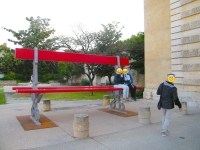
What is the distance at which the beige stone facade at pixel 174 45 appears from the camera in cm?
1032

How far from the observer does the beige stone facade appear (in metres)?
10.3

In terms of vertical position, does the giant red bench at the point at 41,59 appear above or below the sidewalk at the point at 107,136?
above

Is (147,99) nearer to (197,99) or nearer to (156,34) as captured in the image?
(197,99)

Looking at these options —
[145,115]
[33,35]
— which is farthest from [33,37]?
[145,115]

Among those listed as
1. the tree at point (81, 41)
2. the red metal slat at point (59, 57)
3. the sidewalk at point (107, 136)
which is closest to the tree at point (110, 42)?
the tree at point (81, 41)

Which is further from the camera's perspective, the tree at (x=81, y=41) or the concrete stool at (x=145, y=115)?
the tree at (x=81, y=41)

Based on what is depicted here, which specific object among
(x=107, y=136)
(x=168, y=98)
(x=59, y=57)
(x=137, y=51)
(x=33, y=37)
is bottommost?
(x=107, y=136)

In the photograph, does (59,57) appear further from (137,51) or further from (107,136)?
(137,51)

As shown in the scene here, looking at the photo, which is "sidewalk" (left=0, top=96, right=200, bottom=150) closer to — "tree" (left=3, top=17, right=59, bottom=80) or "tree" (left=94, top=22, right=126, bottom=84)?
"tree" (left=94, top=22, right=126, bottom=84)

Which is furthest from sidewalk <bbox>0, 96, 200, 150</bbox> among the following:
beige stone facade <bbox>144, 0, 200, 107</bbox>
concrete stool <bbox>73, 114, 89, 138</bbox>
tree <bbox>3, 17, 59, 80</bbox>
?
tree <bbox>3, 17, 59, 80</bbox>

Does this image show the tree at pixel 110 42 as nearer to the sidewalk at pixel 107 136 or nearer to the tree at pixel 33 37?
the tree at pixel 33 37

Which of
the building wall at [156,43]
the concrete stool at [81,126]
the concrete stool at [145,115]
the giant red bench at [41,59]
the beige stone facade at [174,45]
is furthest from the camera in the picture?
the building wall at [156,43]

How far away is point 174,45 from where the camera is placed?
1146 cm

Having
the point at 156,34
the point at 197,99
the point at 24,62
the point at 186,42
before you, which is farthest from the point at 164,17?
the point at 24,62
